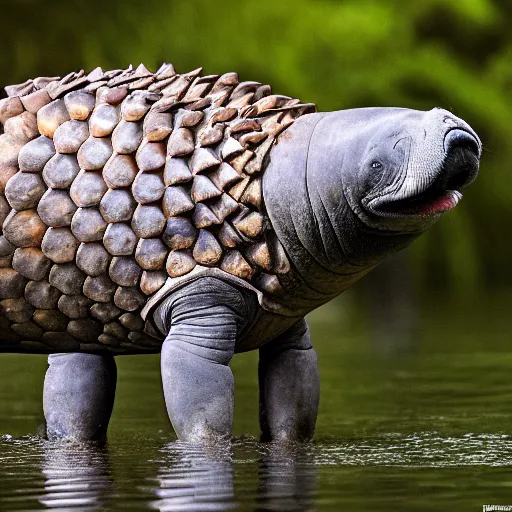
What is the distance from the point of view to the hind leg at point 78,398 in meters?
6.77

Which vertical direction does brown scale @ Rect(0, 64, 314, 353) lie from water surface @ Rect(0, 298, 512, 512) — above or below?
above

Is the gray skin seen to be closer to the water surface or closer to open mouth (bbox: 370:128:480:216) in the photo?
open mouth (bbox: 370:128:480:216)

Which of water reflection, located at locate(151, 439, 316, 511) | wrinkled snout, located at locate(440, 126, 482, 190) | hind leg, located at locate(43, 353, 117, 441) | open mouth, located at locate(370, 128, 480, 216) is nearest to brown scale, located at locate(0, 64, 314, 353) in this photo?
hind leg, located at locate(43, 353, 117, 441)

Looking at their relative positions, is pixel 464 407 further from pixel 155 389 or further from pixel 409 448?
pixel 155 389

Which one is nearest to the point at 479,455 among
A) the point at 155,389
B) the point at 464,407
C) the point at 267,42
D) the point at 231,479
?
the point at 231,479

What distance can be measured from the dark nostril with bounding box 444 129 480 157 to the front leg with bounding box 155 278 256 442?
111cm

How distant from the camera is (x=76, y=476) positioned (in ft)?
17.3

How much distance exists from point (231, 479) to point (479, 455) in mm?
1175

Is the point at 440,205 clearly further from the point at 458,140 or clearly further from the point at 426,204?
the point at 458,140

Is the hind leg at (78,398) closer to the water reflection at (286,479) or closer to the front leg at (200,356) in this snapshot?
the front leg at (200,356)

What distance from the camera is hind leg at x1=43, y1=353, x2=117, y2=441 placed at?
6.77 metres

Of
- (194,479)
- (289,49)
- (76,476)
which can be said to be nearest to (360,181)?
(194,479)

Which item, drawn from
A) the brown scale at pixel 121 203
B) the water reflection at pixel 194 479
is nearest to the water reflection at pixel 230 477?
the water reflection at pixel 194 479

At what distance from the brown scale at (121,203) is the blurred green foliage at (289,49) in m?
11.0
